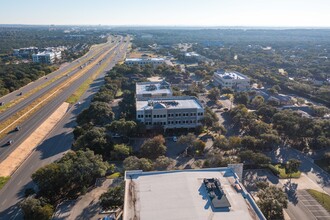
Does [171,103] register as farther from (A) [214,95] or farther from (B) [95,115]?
(A) [214,95]

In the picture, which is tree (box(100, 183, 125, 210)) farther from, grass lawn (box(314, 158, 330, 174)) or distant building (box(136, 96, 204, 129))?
grass lawn (box(314, 158, 330, 174))

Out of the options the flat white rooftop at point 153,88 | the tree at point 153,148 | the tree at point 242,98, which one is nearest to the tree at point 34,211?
the tree at point 153,148

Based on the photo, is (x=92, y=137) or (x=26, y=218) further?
(x=92, y=137)

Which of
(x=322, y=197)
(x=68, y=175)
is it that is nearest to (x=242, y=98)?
(x=322, y=197)

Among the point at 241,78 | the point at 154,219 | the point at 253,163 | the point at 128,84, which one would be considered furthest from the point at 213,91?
the point at 154,219

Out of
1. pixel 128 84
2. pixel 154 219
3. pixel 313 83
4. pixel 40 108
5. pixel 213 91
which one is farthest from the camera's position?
pixel 313 83

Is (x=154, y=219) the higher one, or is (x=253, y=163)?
(x=154, y=219)

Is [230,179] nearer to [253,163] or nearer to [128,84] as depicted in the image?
[253,163]
